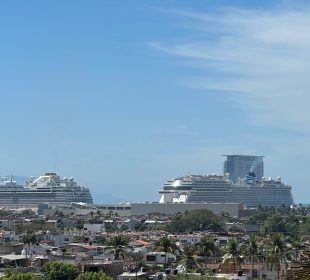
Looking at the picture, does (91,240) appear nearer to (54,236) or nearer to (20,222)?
(54,236)

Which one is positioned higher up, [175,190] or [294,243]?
[175,190]

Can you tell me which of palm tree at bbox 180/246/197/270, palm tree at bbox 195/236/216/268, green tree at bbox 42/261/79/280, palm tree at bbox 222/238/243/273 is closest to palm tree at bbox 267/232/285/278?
palm tree at bbox 222/238/243/273

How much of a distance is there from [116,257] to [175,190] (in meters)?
132

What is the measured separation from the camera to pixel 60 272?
165 ft

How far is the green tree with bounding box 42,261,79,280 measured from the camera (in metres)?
49.7

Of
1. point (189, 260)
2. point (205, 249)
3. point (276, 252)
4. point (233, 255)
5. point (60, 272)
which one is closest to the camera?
point (60, 272)

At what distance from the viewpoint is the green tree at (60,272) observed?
1955 inches

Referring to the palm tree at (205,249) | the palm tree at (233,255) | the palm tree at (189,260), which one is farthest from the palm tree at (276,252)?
the palm tree at (205,249)

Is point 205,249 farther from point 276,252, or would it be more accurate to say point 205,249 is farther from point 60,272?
point 60,272

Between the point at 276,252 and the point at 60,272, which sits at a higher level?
the point at 276,252

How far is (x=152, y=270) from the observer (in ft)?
184

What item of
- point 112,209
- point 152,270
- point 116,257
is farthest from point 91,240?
point 112,209

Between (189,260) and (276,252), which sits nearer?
(276,252)

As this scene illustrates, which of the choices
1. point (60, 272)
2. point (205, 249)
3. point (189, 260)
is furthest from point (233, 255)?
point (60, 272)
